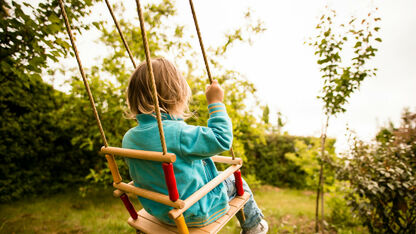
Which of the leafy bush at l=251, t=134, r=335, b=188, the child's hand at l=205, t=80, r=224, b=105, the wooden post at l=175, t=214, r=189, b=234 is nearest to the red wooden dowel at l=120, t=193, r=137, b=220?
the wooden post at l=175, t=214, r=189, b=234

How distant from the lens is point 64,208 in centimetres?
411

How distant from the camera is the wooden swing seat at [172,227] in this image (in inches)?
54.5

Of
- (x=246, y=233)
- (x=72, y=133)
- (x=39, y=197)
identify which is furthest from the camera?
(x=72, y=133)

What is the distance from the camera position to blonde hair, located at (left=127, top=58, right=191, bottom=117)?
4.51ft

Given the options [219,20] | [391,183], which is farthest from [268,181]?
[219,20]

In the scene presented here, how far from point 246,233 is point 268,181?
22.2ft

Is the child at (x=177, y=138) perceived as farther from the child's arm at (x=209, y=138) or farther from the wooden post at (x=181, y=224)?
the wooden post at (x=181, y=224)

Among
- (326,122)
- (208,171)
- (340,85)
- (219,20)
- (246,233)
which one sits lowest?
(246,233)

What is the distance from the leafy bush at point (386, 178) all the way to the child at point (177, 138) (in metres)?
2.48

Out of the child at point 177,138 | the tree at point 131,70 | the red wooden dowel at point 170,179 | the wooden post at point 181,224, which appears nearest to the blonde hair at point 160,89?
the child at point 177,138

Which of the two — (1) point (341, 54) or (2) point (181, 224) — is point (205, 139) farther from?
(1) point (341, 54)

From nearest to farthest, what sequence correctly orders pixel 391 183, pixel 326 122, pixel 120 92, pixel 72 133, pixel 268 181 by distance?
pixel 391 183, pixel 326 122, pixel 120 92, pixel 72 133, pixel 268 181

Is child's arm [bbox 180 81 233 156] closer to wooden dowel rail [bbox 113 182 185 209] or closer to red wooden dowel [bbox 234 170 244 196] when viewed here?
wooden dowel rail [bbox 113 182 185 209]

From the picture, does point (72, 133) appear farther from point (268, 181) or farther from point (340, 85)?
point (268, 181)
